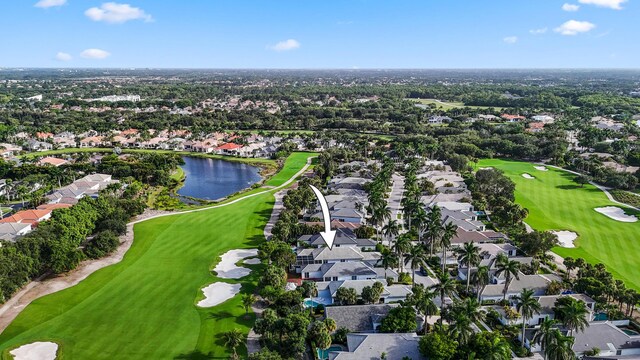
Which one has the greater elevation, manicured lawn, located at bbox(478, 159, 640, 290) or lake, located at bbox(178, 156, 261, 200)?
manicured lawn, located at bbox(478, 159, 640, 290)

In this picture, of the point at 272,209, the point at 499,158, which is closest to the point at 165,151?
the point at 272,209

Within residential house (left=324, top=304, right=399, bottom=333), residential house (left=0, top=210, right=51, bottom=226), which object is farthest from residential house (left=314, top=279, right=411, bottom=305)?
residential house (left=0, top=210, right=51, bottom=226)

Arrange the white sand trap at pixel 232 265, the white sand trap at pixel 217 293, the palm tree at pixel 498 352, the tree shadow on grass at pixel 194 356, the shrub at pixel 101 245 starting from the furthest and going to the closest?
the shrub at pixel 101 245 < the white sand trap at pixel 232 265 < the white sand trap at pixel 217 293 < the tree shadow on grass at pixel 194 356 < the palm tree at pixel 498 352

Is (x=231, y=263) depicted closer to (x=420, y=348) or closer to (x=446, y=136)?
(x=420, y=348)

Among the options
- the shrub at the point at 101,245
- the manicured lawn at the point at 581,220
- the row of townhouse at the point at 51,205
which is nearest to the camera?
the manicured lawn at the point at 581,220

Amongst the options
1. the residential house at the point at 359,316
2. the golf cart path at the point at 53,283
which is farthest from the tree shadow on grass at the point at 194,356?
the golf cart path at the point at 53,283

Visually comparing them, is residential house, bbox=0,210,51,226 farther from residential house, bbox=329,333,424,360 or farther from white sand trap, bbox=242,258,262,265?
residential house, bbox=329,333,424,360

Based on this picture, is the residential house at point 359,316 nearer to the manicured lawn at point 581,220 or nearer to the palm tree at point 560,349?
the palm tree at point 560,349
